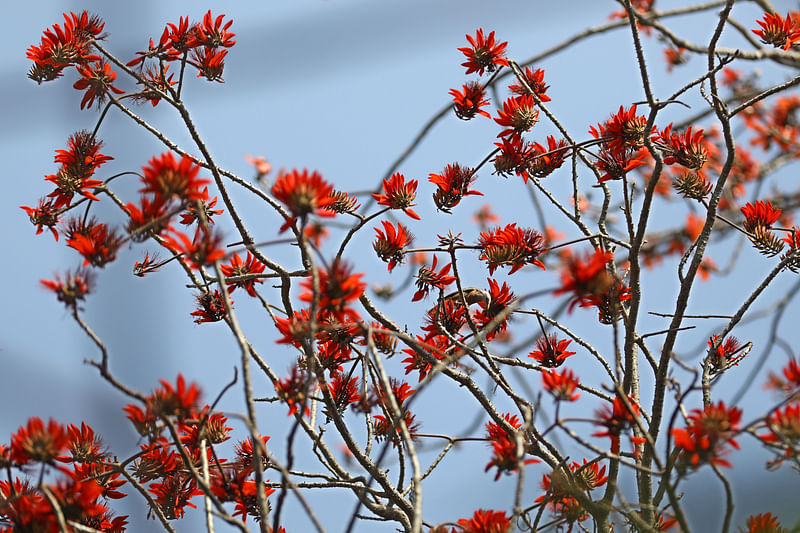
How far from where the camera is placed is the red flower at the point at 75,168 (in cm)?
126

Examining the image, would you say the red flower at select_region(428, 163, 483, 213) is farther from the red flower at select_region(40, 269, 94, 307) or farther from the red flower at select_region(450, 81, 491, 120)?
the red flower at select_region(40, 269, 94, 307)

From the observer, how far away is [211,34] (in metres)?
1.36

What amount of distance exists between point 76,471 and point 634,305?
0.87 meters

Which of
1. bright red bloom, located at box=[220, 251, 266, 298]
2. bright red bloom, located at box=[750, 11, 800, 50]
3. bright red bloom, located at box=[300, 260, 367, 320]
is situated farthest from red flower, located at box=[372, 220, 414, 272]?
bright red bloom, located at box=[750, 11, 800, 50]

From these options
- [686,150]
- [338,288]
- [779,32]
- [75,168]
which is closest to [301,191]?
[338,288]

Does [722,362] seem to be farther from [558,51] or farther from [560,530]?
[558,51]

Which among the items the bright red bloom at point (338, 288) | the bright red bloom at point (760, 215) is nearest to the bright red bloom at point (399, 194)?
the bright red bloom at point (338, 288)

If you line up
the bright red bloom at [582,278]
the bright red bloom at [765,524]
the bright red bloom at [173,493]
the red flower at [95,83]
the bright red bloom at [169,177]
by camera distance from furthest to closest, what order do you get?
the red flower at [95,83], the bright red bloom at [173,493], the bright red bloom at [765,524], the bright red bloom at [169,177], the bright red bloom at [582,278]

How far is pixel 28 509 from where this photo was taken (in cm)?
87

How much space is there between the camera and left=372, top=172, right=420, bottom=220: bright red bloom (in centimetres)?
130

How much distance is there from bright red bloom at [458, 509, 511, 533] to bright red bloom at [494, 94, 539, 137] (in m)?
0.65

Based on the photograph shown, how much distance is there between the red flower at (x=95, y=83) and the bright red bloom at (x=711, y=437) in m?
1.05

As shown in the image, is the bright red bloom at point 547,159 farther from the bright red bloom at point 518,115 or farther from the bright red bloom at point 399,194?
the bright red bloom at point 399,194

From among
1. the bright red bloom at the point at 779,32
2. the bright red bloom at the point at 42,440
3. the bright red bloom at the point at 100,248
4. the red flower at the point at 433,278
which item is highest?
the bright red bloom at the point at 779,32
